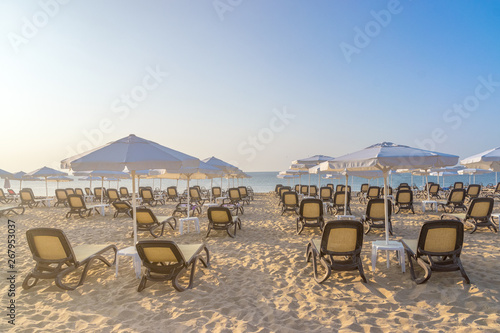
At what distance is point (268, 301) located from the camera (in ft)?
12.0

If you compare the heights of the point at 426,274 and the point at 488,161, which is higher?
the point at 488,161

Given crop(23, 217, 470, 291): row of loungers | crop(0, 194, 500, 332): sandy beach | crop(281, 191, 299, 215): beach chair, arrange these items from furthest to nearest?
crop(281, 191, 299, 215): beach chair, crop(23, 217, 470, 291): row of loungers, crop(0, 194, 500, 332): sandy beach

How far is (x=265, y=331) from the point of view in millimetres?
2951

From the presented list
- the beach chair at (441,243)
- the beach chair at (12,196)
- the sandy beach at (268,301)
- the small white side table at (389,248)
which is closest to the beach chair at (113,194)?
the sandy beach at (268,301)

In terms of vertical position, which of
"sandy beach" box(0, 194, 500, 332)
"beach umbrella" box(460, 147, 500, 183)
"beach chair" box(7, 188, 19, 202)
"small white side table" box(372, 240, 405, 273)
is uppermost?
"beach umbrella" box(460, 147, 500, 183)

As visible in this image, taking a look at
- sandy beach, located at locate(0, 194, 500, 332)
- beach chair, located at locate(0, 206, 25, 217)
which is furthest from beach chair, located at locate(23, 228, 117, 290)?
beach chair, located at locate(0, 206, 25, 217)

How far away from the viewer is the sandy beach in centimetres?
307

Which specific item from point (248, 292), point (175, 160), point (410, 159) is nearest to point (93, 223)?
point (175, 160)

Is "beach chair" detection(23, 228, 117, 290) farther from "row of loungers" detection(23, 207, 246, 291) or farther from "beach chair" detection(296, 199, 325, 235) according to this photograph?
"beach chair" detection(296, 199, 325, 235)

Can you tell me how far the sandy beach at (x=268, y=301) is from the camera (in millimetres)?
3068

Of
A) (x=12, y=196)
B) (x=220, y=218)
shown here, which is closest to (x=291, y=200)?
(x=220, y=218)

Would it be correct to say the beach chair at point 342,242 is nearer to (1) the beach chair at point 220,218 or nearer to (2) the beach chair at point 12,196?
(1) the beach chair at point 220,218

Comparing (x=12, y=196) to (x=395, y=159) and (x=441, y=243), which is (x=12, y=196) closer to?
(x=395, y=159)

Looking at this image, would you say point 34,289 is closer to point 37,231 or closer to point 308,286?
point 37,231
